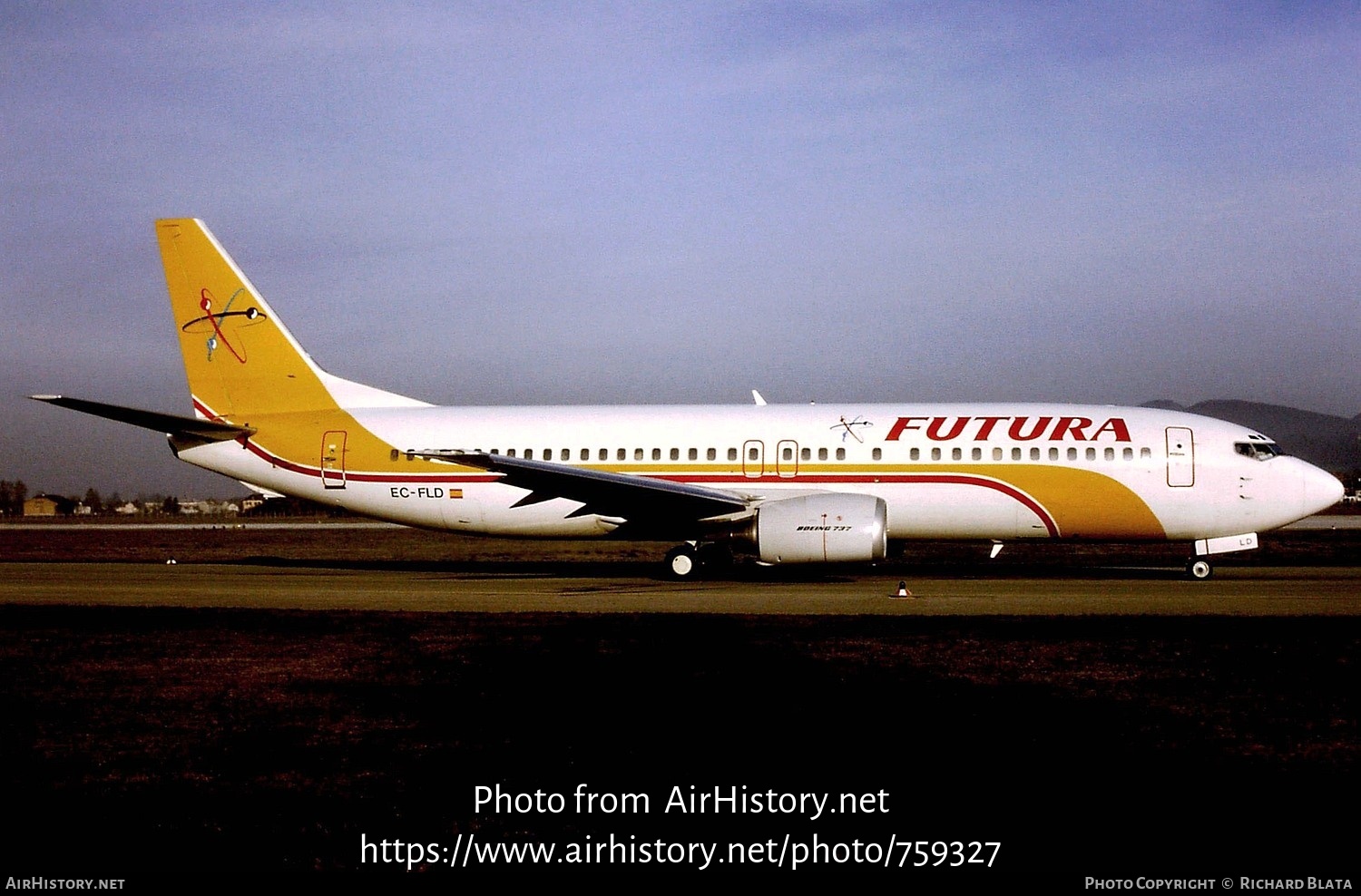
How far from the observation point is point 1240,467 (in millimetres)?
22328

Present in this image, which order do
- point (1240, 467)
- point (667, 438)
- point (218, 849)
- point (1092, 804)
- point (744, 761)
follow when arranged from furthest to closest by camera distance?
1. point (667, 438)
2. point (1240, 467)
3. point (744, 761)
4. point (1092, 804)
5. point (218, 849)

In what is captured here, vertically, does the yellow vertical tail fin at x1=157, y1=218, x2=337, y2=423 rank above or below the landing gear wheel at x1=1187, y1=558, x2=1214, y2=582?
above

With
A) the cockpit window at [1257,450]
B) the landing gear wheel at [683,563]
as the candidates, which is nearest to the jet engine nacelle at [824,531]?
the landing gear wheel at [683,563]

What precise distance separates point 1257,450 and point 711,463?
1090 centimetres

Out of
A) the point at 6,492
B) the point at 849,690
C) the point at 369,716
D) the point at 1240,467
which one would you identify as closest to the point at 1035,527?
the point at 1240,467

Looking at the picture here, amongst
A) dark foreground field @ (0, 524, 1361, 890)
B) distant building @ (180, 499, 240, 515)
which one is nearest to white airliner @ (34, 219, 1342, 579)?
dark foreground field @ (0, 524, 1361, 890)

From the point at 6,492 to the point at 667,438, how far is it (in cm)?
15617

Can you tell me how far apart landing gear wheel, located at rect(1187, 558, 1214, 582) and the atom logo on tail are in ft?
67.6

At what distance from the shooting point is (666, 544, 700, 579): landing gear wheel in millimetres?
23266

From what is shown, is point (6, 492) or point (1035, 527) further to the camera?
point (6, 492)

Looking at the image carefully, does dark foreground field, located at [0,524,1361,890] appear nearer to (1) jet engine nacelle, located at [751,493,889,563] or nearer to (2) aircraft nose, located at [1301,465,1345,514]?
(1) jet engine nacelle, located at [751,493,889,563]

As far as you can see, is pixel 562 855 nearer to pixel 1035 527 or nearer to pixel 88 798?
pixel 88 798

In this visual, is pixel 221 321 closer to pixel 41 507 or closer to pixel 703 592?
pixel 703 592

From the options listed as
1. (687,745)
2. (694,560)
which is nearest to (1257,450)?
(694,560)
